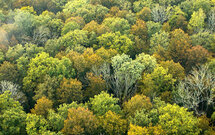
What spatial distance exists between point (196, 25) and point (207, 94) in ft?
112

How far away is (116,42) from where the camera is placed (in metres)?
65.2

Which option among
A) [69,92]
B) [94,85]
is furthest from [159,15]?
[69,92]

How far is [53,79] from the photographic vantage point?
51.7m

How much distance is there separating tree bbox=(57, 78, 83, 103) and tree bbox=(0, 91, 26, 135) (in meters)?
8.88

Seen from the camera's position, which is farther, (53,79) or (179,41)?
(179,41)

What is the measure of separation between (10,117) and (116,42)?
34.8m

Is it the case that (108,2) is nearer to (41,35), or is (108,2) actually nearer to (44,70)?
(41,35)

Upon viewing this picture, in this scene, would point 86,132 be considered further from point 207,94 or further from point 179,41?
point 179,41

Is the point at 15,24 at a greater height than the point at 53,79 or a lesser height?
greater

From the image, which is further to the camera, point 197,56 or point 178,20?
point 178,20

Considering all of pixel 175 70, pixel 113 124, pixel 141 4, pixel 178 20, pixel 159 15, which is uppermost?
pixel 141 4

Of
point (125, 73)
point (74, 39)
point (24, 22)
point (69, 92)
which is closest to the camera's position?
point (69, 92)

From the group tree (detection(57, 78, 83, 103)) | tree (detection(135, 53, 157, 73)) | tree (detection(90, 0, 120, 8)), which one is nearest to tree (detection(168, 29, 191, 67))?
tree (detection(135, 53, 157, 73))

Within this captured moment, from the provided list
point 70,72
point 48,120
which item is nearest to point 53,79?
point 70,72
